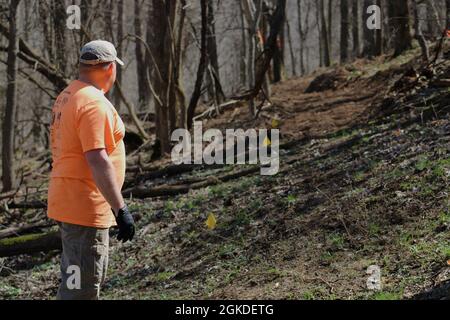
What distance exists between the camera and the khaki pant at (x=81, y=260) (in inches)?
183

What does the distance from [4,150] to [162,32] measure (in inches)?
148

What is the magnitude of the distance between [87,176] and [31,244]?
198 inches

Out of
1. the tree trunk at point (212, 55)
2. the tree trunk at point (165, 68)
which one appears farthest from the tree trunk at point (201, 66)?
the tree trunk at point (212, 55)

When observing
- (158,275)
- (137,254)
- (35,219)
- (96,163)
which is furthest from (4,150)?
(96,163)

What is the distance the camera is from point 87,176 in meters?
4.64

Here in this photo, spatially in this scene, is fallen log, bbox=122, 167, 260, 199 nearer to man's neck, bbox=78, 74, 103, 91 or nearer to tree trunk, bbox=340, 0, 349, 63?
man's neck, bbox=78, 74, 103, 91

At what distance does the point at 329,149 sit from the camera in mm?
10992

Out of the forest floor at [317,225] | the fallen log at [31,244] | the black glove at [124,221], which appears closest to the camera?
the black glove at [124,221]

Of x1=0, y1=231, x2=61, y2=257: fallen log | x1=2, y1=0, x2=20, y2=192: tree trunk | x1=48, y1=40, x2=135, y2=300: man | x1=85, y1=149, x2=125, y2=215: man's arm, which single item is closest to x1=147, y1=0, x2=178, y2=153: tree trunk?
x1=2, y1=0, x2=20, y2=192: tree trunk

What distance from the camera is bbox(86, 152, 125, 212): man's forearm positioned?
445 centimetres

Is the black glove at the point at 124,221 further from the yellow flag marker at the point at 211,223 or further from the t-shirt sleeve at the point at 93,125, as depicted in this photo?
the yellow flag marker at the point at 211,223

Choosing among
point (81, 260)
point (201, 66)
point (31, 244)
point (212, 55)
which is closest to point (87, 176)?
point (81, 260)

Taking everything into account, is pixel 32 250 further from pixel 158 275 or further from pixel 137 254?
pixel 158 275

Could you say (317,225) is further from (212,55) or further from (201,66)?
(212,55)
